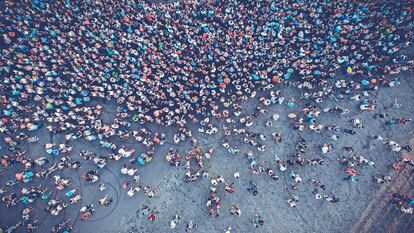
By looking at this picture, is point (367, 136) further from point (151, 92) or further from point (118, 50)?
point (118, 50)

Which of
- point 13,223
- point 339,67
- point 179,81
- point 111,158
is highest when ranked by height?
point 339,67

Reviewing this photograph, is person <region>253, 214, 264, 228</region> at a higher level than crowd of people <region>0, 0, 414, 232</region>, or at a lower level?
lower

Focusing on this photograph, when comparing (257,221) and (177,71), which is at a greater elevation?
(177,71)

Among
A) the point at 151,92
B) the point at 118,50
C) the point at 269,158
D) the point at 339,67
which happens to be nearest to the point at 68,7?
the point at 118,50

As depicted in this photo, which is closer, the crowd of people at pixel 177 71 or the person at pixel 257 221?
the person at pixel 257 221

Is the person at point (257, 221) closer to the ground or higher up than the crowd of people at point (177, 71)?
closer to the ground

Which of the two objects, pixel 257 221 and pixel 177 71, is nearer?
pixel 257 221

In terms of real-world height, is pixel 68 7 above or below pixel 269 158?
above

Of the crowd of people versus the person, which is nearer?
the person
